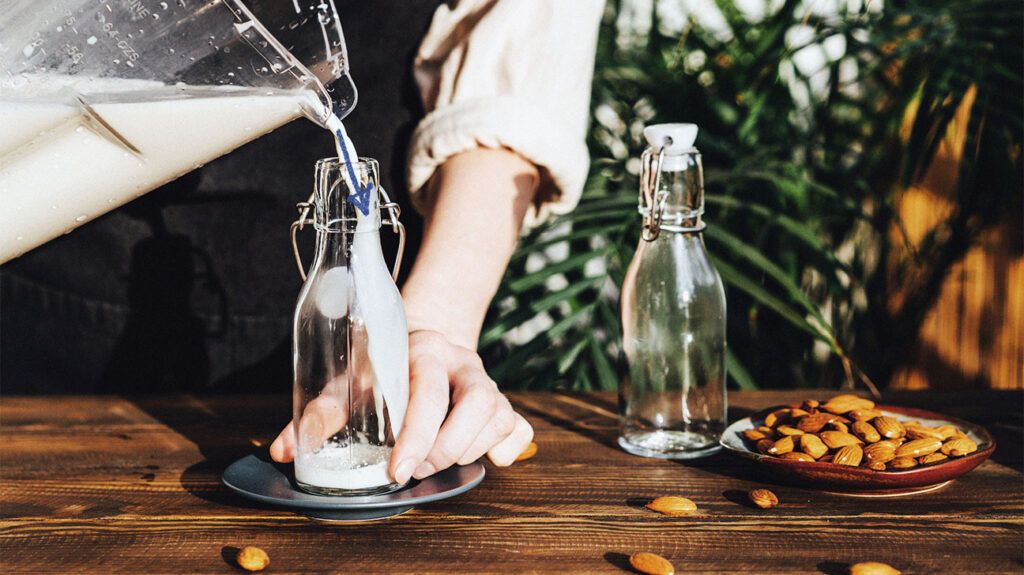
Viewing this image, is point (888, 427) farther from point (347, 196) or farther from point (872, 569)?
point (347, 196)

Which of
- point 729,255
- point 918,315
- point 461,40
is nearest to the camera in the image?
point 461,40

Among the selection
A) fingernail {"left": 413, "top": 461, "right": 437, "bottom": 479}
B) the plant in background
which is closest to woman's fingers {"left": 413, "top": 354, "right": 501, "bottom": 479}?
fingernail {"left": 413, "top": 461, "right": 437, "bottom": 479}

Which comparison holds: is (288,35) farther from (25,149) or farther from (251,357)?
(251,357)

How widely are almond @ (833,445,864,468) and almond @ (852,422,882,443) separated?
Result: 0.06 feet

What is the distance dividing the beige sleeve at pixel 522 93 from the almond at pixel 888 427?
407mm

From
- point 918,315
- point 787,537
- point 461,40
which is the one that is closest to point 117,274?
point 461,40

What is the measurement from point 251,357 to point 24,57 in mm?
692

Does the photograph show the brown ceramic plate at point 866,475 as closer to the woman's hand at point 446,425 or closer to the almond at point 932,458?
the almond at point 932,458

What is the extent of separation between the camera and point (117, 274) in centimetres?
120

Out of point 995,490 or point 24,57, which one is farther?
point 995,490

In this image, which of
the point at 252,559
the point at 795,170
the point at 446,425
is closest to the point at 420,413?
the point at 446,425

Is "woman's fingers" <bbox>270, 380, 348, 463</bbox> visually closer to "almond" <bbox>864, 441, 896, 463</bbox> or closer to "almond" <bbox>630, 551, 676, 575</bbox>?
"almond" <bbox>630, 551, 676, 575</bbox>

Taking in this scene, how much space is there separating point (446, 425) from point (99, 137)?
0.94 ft

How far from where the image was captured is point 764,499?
63 cm
